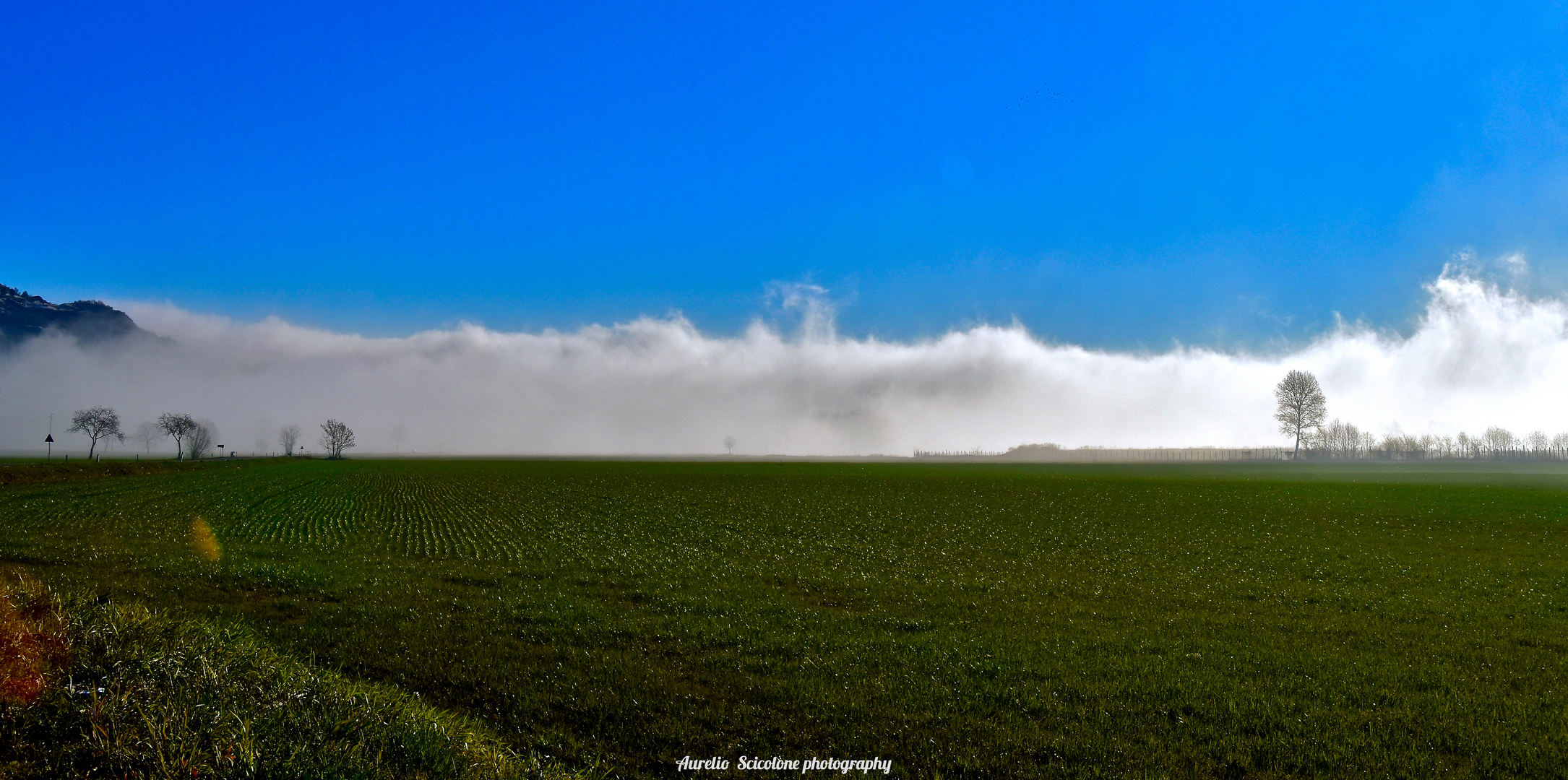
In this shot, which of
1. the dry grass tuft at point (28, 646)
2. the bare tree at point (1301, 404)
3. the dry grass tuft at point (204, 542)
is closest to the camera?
the dry grass tuft at point (28, 646)

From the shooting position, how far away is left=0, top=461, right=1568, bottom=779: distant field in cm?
942

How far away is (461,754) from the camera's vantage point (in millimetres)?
7387

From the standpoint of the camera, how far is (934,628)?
15.4 meters

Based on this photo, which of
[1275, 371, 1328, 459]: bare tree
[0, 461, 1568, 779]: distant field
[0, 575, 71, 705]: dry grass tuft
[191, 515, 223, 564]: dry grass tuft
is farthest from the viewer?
[1275, 371, 1328, 459]: bare tree

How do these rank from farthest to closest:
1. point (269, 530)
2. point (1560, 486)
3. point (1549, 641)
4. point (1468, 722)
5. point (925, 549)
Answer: point (1560, 486)
point (269, 530)
point (925, 549)
point (1549, 641)
point (1468, 722)

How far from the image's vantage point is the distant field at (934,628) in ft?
30.9

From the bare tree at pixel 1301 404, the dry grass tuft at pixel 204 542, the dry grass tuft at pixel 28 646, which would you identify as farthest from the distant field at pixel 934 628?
the bare tree at pixel 1301 404

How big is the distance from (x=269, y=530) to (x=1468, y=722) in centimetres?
4302

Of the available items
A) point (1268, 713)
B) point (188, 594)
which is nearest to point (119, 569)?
point (188, 594)

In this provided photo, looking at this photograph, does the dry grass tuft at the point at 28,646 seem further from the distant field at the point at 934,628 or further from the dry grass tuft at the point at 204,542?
the dry grass tuft at the point at 204,542

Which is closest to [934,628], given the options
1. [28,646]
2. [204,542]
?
[28,646]

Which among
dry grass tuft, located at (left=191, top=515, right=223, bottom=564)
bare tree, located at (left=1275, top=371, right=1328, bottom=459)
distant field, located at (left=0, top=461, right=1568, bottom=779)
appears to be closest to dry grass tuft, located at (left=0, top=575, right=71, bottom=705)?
distant field, located at (left=0, top=461, right=1568, bottom=779)

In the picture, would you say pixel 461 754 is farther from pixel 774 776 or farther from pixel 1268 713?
pixel 1268 713

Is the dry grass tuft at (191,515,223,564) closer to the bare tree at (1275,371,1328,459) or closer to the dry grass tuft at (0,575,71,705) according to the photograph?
the dry grass tuft at (0,575,71,705)
